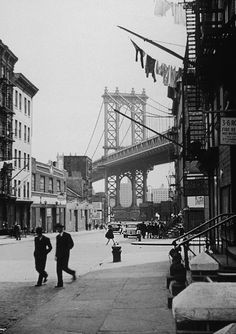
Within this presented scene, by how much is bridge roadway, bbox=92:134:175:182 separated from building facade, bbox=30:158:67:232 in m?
11.6

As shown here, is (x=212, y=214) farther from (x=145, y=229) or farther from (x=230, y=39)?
(x=145, y=229)

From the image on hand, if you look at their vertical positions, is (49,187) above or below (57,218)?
above

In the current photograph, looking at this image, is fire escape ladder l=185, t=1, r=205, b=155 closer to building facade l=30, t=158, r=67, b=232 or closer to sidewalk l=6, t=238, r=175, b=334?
sidewalk l=6, t=238, r=175, b=334

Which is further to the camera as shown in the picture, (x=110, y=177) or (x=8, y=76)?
(x=110, y=177)

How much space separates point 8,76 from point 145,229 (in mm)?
21986

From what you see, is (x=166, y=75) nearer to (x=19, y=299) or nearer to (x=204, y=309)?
(x=19, y=299)

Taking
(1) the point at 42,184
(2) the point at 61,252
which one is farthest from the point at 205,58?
(1) the point at 42,184

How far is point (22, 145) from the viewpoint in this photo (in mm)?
56969

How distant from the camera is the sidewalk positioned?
7855 mm

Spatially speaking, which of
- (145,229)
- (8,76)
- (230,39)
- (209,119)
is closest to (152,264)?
(209,119)

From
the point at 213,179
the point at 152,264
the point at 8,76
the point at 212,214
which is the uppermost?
the point at 8,76

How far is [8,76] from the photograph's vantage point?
5250cm

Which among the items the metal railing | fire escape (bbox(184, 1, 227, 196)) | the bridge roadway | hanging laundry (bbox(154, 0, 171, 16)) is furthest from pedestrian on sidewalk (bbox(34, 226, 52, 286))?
the bridge roadway

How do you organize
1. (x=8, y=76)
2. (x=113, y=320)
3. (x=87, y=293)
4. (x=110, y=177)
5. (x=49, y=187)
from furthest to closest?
1. (x=110, y=177)
2. (x=49, y=187)
3. (x=8, y=76)
4. (x=87, y=293)
5. (x=113, y=320)
